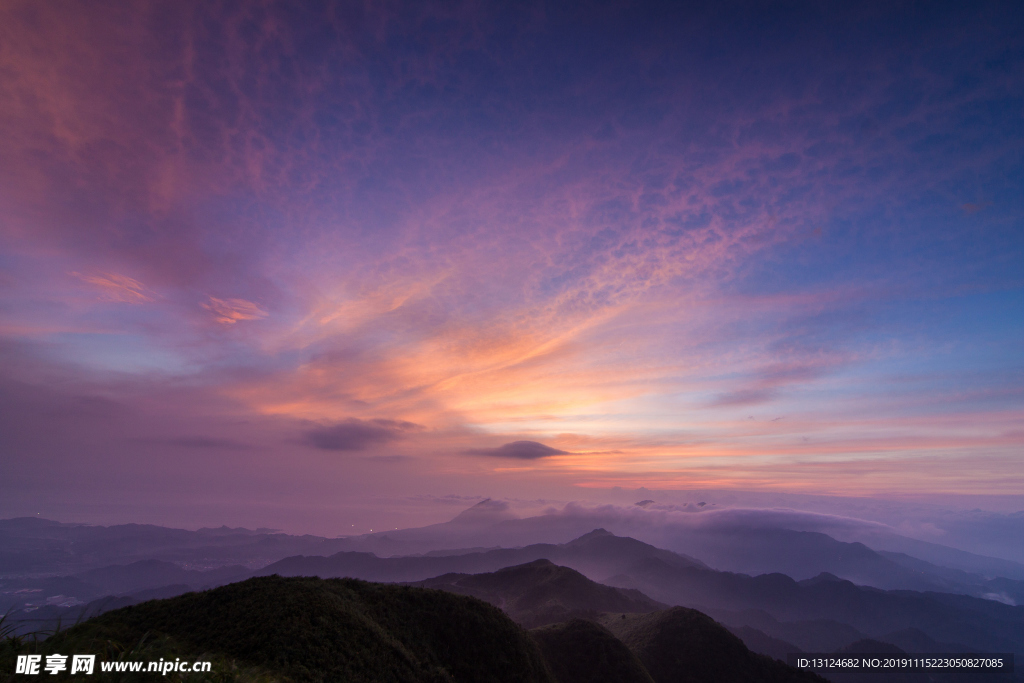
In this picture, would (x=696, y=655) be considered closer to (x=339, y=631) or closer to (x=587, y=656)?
(x=587, y=656)

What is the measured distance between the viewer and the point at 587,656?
93438 millimetres

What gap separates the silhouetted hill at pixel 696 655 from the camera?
10619cm

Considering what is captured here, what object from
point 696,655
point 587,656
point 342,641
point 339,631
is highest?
point 339,631

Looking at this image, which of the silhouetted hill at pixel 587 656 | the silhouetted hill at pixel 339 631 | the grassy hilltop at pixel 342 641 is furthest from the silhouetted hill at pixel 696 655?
the silhouetted hill at pixel 339 631

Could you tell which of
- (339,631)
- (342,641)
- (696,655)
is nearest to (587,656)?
(696,655)

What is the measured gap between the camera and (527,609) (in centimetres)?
18288

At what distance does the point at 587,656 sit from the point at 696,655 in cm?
3891

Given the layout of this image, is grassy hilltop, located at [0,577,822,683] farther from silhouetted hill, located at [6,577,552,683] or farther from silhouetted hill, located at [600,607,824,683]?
silhouetted hill, located at [600,607,824,683]

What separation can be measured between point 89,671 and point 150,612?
50.7 metres

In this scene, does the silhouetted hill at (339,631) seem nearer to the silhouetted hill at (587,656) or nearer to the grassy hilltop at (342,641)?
the grassy hilltop at (342,641)

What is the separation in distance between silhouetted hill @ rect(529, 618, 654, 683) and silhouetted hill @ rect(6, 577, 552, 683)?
17943 mm

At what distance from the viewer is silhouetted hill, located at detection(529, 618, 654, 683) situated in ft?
290

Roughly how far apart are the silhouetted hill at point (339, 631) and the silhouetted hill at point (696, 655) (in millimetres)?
53842

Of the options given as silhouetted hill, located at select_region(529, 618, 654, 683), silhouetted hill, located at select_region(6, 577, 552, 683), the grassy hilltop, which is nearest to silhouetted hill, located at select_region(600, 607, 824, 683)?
the grassy hilltop
